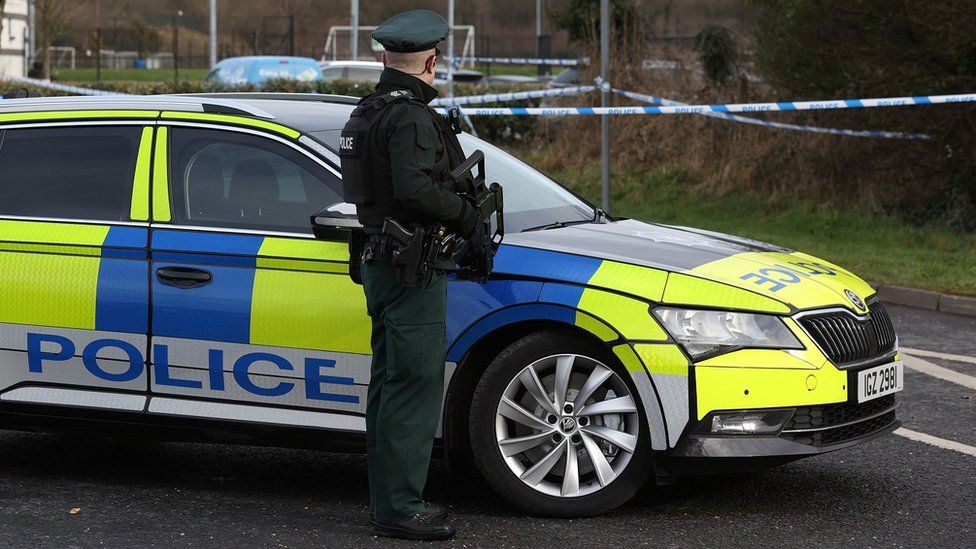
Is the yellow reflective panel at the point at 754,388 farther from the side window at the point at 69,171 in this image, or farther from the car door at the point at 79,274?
the side window at the point at 69,171

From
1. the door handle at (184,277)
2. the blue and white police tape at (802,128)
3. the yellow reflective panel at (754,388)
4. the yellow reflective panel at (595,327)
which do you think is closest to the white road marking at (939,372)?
the yellow reflective panel at (754,388)

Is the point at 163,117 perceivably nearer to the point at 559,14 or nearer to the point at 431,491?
the point at 431,491

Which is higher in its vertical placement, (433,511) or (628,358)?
Result: (628,358)

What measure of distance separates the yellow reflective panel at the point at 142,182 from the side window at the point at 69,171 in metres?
0.02

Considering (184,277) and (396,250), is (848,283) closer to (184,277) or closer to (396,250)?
(396,250)

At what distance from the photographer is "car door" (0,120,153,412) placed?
521 centimetres

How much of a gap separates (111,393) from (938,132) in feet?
33.3

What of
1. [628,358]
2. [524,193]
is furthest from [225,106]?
[628,358]

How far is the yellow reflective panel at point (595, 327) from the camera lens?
4785mm

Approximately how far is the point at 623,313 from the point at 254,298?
4.33 ft

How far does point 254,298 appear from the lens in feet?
Result: 16.6

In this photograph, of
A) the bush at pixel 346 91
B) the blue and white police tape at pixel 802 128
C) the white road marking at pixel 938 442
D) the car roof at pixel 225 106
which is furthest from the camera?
the bush at pixel 346 91

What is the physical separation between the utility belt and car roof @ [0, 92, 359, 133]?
94 cm

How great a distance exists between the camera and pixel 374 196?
458 cm
